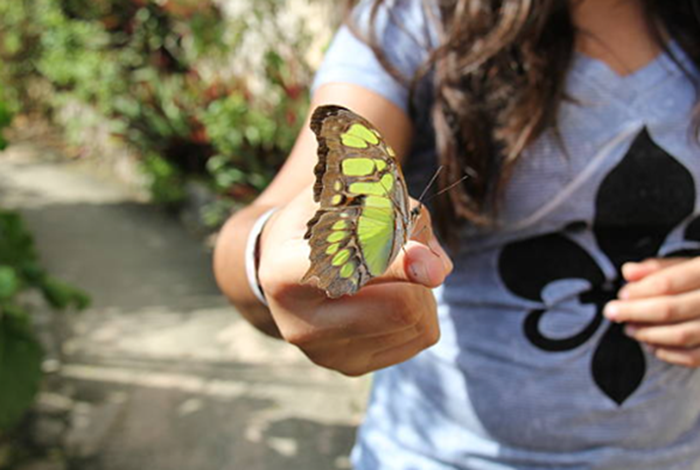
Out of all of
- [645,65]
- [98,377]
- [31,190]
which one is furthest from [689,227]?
[31,190]

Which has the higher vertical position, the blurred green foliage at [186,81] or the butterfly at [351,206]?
the butterfly at [351,206]

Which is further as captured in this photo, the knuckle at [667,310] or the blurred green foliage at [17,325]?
the blurred green foliage at [17,325]

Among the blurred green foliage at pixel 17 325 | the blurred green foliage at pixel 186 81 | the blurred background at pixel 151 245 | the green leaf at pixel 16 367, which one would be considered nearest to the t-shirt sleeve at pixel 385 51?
the blurred background at pixel 151 245

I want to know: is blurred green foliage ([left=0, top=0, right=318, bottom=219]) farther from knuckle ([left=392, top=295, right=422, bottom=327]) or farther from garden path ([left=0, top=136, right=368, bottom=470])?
knuckle ([left=392, top=295, right=422, bottom=327])

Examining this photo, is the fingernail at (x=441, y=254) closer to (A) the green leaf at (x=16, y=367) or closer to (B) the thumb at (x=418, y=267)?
(B) the thumb at (x=418, y=267)

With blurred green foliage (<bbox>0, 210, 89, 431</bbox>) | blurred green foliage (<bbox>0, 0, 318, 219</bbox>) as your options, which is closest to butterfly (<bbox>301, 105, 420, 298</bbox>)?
blurred green foliage (<bbox>0, 210, 89, 431</bbox>)

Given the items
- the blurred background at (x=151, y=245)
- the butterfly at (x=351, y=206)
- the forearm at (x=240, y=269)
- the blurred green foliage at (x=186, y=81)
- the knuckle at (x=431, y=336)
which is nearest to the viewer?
the butterfly at (x=351, y=206)
